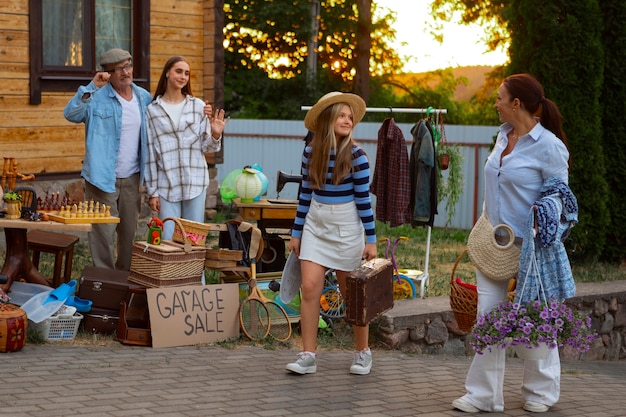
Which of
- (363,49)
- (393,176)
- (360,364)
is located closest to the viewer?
(360,364)

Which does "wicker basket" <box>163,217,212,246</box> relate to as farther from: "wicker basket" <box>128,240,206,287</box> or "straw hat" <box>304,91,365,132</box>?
"straw hat" <box>304,91,365,132</box>

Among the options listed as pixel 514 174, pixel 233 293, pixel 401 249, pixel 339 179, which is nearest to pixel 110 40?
pixel 401 249

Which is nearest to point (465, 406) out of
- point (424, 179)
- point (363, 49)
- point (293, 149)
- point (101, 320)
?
point (101, 320)

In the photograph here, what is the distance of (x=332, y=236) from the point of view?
6836 millimetres

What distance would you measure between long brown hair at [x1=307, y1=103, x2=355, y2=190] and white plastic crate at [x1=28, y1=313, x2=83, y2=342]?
2.16 metres

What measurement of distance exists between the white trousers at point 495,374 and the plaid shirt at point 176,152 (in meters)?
2.97

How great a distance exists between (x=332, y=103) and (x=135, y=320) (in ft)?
7.66

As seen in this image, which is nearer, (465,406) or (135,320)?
(465,406)

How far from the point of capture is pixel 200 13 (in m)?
13.2

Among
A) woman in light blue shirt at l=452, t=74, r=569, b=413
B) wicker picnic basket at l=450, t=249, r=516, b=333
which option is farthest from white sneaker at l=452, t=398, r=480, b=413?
wicker picnic basket at l=450, t=249, r=516, b=333

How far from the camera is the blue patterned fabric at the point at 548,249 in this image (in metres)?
5.90

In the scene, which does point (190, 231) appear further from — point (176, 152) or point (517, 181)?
point (517, 181)

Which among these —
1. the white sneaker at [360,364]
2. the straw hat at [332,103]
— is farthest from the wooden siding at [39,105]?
the white sneaker at [360,364]

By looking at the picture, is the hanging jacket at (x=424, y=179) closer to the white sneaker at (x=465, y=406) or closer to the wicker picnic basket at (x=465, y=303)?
the wicker picnic basket at (x=465, y=303)
